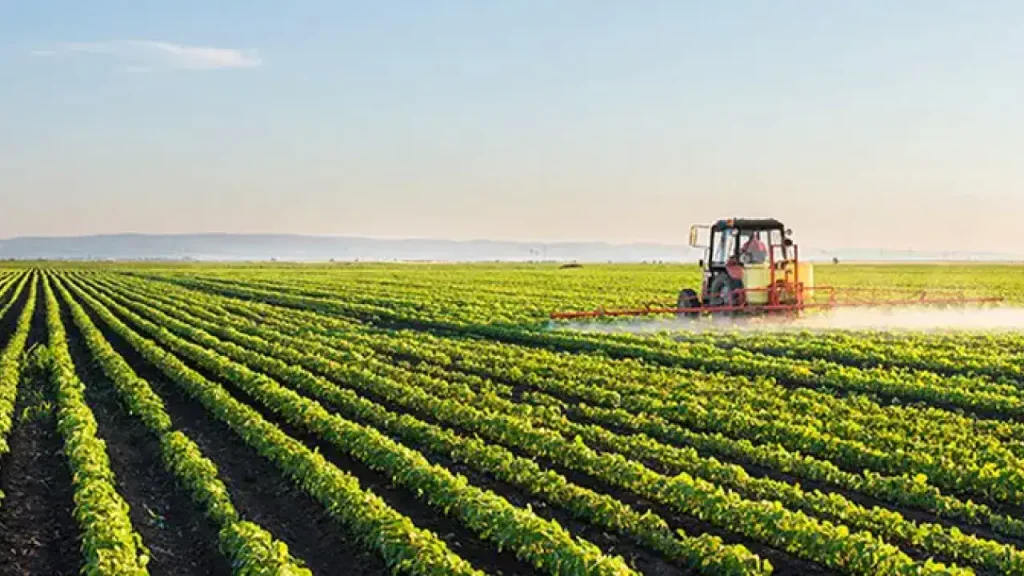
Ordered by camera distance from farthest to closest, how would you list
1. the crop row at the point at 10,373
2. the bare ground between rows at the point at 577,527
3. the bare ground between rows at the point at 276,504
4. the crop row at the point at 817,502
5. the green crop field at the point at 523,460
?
the crop row at the point at 10,373
the bare ground between rows at the point at 276,504
the green crop field at the point at 523,460
the bare ground between rows at the point at 577,527
the crop row at the point at 817,502

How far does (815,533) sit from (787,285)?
16070mm

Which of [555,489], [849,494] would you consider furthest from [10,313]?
[849,494]

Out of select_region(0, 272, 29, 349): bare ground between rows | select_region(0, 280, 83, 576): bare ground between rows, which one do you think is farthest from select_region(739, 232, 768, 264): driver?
select_region(0, 272, 29, 349): bare ground between rows

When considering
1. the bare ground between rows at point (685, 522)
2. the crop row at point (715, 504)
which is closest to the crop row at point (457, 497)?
the bare ground between rows at point (685, 522)

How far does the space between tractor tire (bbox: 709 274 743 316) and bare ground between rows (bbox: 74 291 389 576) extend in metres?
13.2

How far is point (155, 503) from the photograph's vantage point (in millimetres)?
9562

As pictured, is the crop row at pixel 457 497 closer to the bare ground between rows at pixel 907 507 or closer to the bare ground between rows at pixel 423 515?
the bare ground between rows at pixel 423 515

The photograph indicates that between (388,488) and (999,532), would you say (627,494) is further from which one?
(999,532)

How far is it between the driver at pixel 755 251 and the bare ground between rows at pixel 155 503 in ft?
46.5

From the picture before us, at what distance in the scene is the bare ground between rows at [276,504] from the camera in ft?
26.1

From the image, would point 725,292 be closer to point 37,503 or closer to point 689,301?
point 689,301

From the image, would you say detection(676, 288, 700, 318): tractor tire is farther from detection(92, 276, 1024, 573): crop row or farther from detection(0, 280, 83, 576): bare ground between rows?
detection(0, 280, 83, 576): bare ground between rows

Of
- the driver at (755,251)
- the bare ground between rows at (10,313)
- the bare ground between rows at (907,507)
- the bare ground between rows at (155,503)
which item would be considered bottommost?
the bare ground between rows at (155,503)

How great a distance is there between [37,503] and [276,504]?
2.30 meters
